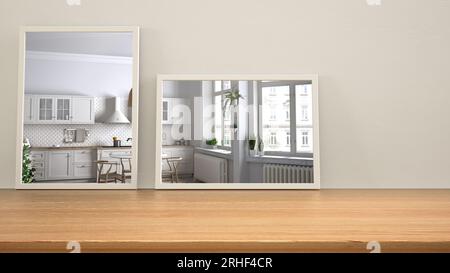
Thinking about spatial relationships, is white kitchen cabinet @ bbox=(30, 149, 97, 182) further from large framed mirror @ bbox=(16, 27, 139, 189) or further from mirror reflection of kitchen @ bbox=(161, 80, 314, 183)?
mirror reflection of kitchen @ bbox=(161, 80, 314, 183)

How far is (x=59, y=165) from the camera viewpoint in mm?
1308

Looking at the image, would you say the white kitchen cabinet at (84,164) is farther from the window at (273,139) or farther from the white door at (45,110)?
the window at (273,139)

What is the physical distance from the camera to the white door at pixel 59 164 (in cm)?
130

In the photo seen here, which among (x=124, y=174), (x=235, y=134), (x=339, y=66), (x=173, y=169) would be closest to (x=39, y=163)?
(x=124, y=174)

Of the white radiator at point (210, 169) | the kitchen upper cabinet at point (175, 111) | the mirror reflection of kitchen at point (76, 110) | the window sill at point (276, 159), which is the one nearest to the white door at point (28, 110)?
the mirror reflection of kitchen at point (76, 110)

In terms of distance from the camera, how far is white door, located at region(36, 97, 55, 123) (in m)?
1.29

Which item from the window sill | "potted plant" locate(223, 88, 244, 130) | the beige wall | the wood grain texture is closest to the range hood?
the beige wall

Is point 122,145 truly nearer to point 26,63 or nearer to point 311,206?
point 26,63

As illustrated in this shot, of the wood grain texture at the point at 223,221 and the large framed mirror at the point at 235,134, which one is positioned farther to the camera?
the large framed mirror at the point at 235,134

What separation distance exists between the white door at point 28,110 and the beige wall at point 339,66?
408mm

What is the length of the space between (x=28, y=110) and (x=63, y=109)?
0.46 ft

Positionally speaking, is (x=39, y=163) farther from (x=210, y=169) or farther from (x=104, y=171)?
(x=210, y=169)

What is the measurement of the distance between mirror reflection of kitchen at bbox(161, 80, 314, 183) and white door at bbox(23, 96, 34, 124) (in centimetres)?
48
